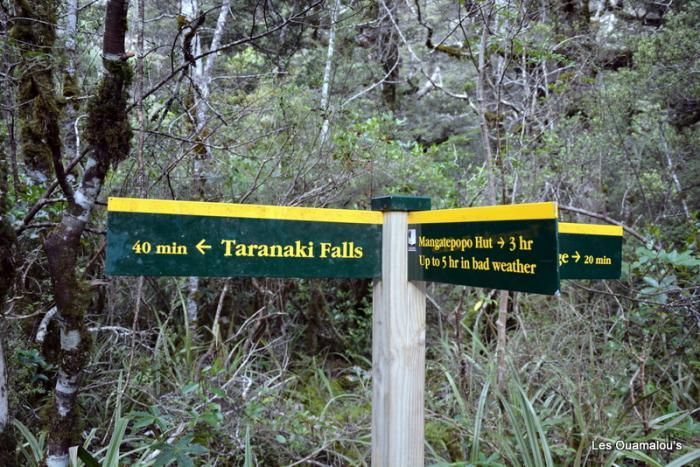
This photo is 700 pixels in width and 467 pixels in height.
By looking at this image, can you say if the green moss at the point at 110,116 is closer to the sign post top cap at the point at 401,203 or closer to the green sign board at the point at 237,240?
the green sign board at the point at 237,240

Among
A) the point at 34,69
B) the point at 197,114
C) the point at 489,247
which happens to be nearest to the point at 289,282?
the point at 197,114

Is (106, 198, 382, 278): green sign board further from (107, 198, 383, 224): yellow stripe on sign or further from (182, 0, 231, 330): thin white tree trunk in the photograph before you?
(182, 0, 231, 330): thin white tree trunk

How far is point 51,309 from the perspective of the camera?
3287 mm

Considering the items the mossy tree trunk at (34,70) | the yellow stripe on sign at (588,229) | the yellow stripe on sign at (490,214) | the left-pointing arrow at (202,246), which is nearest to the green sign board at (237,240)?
the left-pointing arrow at (202,246)

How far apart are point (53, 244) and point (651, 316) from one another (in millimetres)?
3747

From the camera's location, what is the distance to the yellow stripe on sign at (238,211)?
1724mm

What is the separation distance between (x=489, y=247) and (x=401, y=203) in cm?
42

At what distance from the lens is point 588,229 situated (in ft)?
7.22

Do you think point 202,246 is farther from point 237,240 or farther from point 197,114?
point 197,114

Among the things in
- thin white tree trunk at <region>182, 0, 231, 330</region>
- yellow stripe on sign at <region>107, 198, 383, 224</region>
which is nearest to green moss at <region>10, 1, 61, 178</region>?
thin white tree trunk at <region>182, 0, 231, 330</region>

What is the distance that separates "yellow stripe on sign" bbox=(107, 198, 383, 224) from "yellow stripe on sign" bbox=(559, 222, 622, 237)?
0.75m

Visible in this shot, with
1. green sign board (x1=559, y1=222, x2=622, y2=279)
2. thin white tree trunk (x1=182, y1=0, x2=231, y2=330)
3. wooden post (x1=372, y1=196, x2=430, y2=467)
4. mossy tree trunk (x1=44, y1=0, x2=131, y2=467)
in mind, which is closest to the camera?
wooden post (x1=372, y1=196, x2=430, y2=467)

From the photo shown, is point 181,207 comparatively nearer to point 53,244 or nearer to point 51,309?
point 53,244

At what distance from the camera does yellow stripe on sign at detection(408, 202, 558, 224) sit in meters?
1.53
